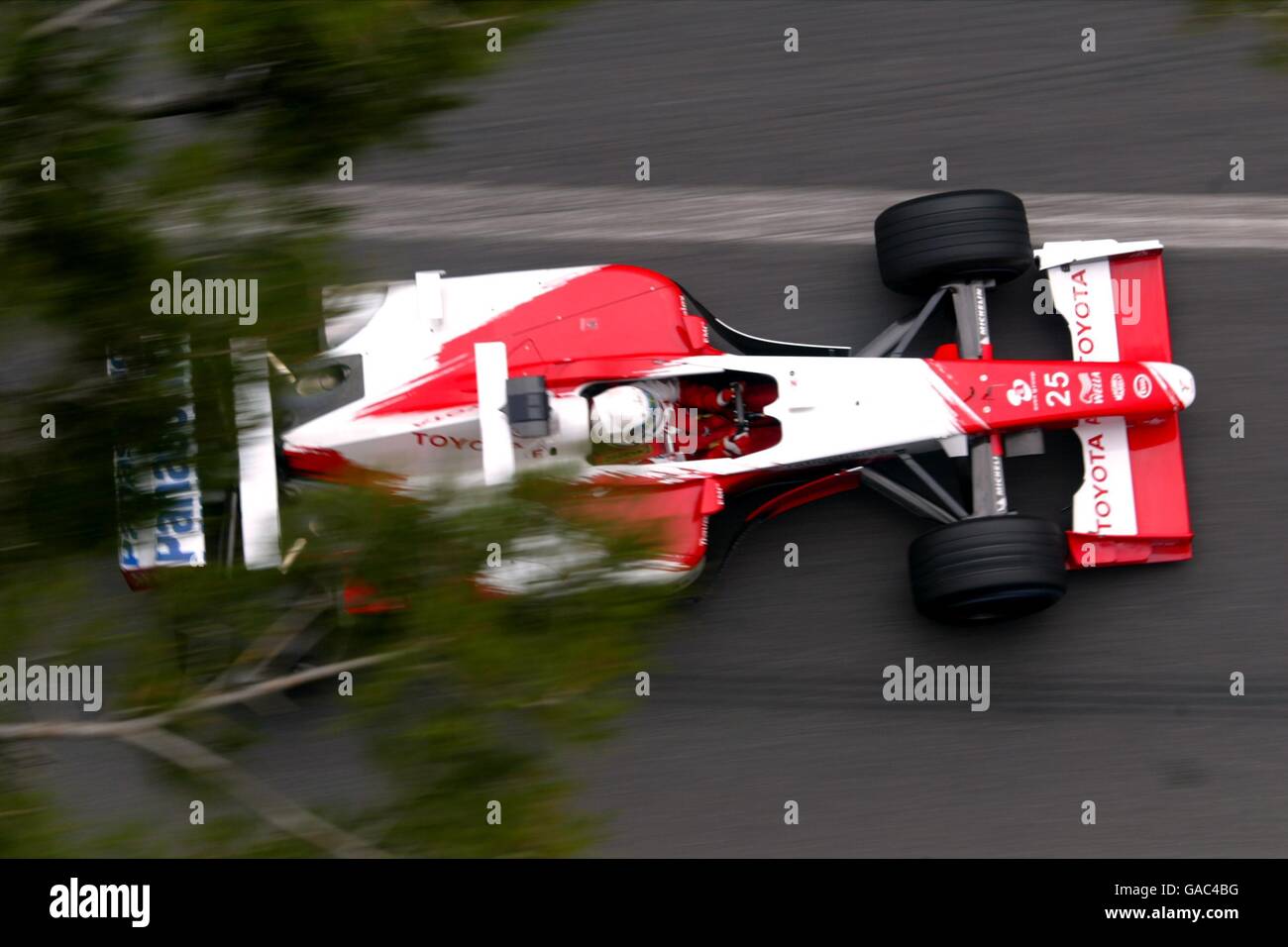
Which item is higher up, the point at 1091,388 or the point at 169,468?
the point at 1091,388

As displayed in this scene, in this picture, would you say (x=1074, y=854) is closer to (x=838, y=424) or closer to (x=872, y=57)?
(x=838, y=424)

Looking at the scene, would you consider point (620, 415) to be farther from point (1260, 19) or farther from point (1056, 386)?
point (1260, 19)

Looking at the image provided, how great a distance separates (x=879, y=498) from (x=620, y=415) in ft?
5.11

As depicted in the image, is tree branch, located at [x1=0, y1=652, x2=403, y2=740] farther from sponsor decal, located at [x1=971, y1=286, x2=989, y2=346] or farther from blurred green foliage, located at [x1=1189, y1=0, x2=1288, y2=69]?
blurred green foliage, located at [x1=1189, y1=0, x2=1288, y2=69]

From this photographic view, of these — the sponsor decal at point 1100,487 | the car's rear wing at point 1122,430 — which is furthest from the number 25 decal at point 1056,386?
the sponsor decal at point 1100,487

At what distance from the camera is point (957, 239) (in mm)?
5375

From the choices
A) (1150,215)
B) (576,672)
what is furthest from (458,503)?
(1150,215)

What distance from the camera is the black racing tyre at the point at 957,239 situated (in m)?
5.37

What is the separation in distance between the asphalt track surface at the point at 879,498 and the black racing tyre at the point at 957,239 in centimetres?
42

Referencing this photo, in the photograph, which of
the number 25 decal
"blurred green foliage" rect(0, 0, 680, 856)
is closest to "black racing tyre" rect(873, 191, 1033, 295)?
the number 25 decal

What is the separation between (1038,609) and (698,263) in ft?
7.75

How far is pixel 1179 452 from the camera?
5520mm

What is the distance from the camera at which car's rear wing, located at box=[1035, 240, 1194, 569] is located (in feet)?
17.9

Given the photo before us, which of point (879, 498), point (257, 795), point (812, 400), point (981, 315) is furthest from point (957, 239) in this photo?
point (257, 795)
